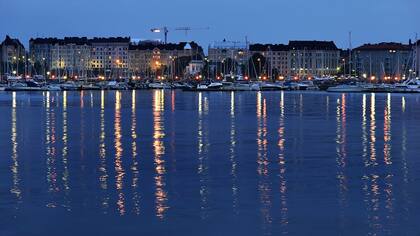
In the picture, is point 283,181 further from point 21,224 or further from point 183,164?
point 21,224

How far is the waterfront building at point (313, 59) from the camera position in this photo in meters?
174

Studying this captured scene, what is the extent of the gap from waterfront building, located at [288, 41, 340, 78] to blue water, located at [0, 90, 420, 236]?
499 feet

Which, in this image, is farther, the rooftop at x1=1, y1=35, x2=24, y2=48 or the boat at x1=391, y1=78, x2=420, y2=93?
the rooftop at x1=1, y1=35, x2=24, y2=48

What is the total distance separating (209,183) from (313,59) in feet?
536

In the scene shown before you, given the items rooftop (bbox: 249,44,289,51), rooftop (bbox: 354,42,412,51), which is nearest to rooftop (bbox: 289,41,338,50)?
rooftop (bbox: 249,44,289,51)

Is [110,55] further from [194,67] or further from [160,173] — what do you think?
[160,173]

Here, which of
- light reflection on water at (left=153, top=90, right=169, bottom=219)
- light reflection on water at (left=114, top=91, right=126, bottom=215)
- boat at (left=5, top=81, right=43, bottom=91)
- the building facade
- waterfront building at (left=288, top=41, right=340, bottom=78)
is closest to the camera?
light reflection on water at (left=153, top=90, right=169, bottom=219)

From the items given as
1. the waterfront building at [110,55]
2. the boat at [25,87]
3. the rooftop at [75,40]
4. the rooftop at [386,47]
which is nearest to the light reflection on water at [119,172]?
the boat at [25,87]

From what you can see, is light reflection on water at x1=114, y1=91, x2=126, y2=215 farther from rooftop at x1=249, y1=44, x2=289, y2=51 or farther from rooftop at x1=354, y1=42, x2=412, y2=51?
rooftop at x1=249, y1=44, x2=289, y2=51

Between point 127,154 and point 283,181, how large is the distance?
16.9 ft

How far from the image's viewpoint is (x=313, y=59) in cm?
17388

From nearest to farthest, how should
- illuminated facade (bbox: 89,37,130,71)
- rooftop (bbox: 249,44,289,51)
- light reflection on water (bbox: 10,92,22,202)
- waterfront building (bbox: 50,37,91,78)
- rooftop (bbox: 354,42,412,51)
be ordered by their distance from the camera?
light reflection on water (bbox: 10,92,22,202), rooftop (bbox: 354,42,412,51), waterfront building (bbox: 50,37,91,78), rooftop (bbox: 249,44,289,51), illuminated facade (bbox: 89,37,130,71)

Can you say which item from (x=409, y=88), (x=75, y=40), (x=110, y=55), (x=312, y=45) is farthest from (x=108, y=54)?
(x=409, y=88)

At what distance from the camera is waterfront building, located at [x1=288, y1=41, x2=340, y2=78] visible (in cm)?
17400
